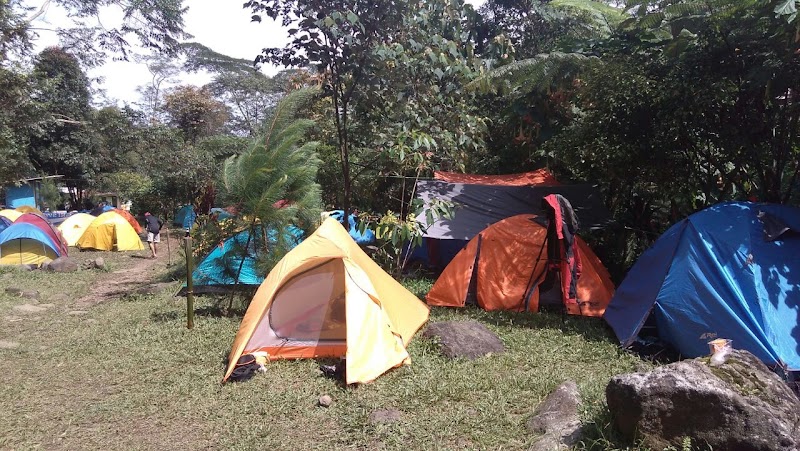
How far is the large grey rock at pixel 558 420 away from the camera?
370cm

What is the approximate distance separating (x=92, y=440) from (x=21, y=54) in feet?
41.5

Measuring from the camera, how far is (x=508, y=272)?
24.5 ft

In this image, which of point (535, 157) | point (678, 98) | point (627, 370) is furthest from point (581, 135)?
point (627, 370)

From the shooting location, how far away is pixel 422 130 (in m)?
8.57

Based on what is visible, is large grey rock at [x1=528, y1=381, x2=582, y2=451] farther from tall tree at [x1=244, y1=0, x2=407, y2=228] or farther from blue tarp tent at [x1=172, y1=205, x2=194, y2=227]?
blue tarp tent at [x1=172, y1=205, x2=194, y2=227]

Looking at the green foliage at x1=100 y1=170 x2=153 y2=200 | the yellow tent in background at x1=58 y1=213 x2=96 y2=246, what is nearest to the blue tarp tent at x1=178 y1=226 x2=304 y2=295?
the yellow tent in background at x1=58 y1=213 x2=96 y2=246

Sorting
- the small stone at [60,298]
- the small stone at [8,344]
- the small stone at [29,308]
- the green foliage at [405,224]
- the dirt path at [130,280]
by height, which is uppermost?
the green foliage at [405,224]

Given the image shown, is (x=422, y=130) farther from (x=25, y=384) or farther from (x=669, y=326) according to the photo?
(x=25, y=384)

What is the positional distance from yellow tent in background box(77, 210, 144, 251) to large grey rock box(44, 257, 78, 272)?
3572 mm

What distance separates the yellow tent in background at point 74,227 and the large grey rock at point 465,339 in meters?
15.2

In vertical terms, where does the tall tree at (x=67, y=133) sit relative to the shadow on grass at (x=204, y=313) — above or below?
above

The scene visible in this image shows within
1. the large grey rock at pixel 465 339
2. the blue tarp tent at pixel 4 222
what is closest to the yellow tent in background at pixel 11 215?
the blue tarp tent at pixel 4 222

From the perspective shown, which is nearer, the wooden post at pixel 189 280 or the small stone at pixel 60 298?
the wooden post at pixel 189 280

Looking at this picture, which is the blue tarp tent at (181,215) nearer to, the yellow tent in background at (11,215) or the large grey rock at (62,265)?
the yellow tent in background at (11,215)
